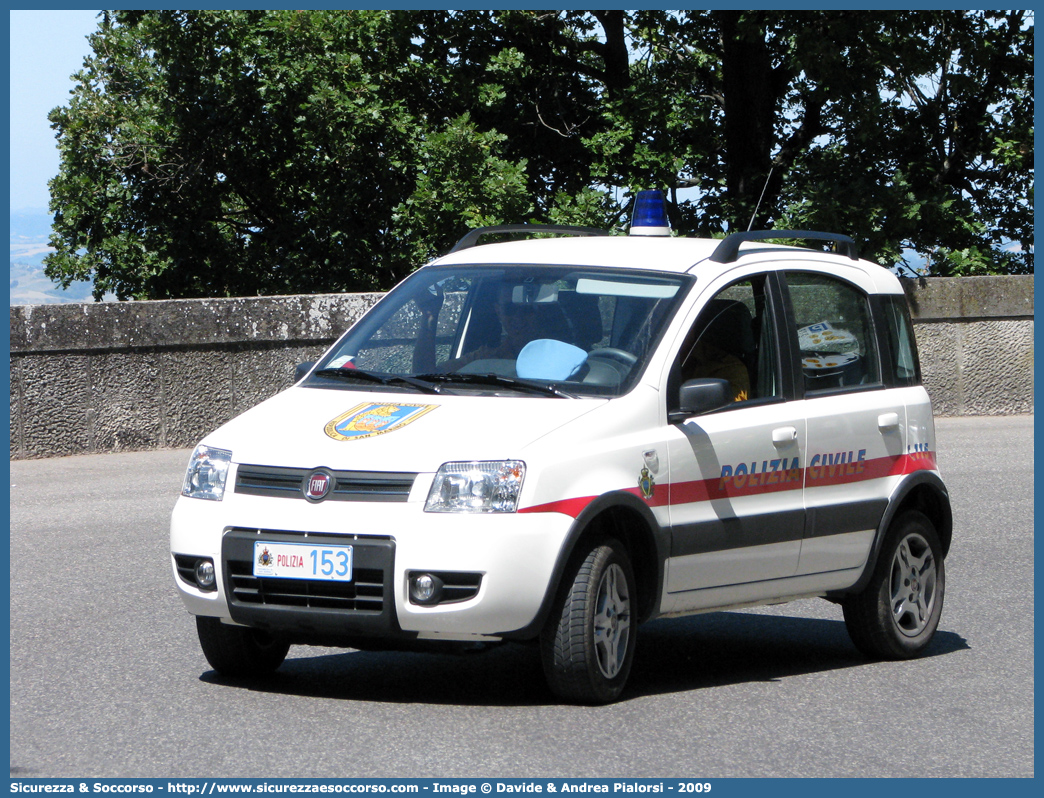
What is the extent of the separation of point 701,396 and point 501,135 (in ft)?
46.7

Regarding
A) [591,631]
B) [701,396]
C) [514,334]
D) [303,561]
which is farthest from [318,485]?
[701,396]

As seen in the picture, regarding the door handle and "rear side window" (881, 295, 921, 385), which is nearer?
the door handle

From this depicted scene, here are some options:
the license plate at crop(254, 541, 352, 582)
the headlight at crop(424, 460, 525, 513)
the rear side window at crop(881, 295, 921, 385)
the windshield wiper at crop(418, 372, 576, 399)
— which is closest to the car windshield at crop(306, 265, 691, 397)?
the windshield wiper at crop(418, 372, 576, 399)

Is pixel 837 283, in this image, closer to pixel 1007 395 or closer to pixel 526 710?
pixel 526 710

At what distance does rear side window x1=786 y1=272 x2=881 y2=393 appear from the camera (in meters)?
7.09

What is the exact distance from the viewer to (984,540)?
10.6m

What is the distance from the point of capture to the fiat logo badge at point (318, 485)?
5.68 metres

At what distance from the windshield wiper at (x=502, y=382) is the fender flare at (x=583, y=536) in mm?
476

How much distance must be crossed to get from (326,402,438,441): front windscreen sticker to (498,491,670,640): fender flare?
2.41 ft

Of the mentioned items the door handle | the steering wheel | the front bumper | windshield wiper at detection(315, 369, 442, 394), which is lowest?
the front bumper

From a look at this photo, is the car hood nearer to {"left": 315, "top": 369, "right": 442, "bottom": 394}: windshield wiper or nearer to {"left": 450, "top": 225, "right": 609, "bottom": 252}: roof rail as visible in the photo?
{"left": 315, "top": 369, "right": 442, "bottom": 394}: windshield wiper

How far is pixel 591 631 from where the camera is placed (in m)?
5.80
